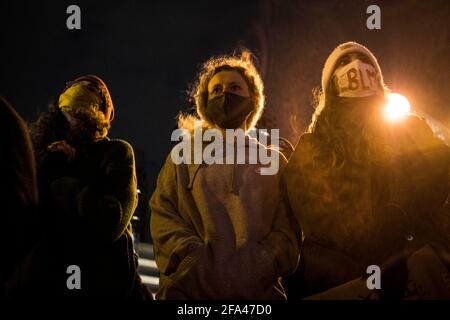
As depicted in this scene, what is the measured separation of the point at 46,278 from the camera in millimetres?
3207

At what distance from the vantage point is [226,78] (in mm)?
3693

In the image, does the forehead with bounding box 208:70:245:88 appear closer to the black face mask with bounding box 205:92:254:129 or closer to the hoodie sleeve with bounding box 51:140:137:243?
the black face mask with bounding box 205:92:254:129

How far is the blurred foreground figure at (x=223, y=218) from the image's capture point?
3.18m

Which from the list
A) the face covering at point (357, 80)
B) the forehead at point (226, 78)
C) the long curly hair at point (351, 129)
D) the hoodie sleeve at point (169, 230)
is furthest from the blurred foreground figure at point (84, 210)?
the face covering at point (357, 80)

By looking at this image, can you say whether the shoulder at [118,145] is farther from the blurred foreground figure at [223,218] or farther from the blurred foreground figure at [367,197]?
the blurred foreground figure at [367,197]

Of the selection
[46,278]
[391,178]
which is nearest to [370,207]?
[391,178]

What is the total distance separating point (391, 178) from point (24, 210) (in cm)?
222

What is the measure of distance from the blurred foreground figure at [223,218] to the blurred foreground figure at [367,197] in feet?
0.73

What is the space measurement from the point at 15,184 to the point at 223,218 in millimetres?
1300

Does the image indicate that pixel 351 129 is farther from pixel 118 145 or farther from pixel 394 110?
pixel 118 145

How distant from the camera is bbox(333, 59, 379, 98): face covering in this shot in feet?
11.3

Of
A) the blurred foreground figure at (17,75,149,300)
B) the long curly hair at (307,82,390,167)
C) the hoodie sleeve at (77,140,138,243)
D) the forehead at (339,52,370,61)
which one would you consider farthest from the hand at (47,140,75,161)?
the forehead at (339,52,370,61)
